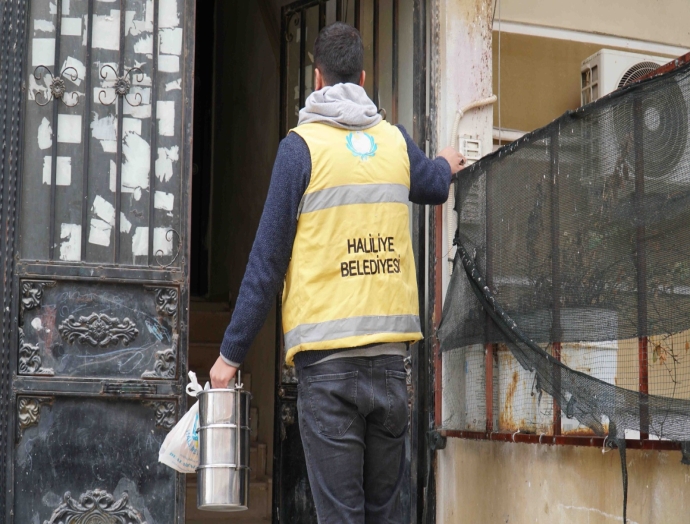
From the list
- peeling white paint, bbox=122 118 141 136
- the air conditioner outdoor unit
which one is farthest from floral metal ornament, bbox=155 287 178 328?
the air conditioner outdoor unit

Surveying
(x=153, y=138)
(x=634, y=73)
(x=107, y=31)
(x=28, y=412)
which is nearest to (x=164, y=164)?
(x=153, y=138)

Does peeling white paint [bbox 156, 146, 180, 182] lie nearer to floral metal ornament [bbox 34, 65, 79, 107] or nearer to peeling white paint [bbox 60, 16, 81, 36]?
floral metal ornament [bbox 34, 65, 79, 107]

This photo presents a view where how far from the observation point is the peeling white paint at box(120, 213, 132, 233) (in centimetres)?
425

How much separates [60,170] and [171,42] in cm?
80

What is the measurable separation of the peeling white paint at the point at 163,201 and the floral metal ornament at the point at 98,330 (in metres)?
0.54

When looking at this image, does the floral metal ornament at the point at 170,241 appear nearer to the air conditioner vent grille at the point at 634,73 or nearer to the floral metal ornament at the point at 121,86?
the floral metal ornament at the point at 121,86

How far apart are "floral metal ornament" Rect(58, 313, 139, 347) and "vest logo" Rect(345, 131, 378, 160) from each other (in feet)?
5.25

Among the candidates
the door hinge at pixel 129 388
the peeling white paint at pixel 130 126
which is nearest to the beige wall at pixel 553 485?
the door hinge at pixel 129 388

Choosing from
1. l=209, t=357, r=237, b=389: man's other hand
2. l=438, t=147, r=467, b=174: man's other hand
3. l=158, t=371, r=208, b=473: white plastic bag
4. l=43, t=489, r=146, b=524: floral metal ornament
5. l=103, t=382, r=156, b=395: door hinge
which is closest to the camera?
l=209, t=357, r=237, b=389: man's other hand

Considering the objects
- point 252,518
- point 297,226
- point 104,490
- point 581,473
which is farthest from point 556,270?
point 252,518

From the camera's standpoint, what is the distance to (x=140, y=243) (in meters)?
4.27

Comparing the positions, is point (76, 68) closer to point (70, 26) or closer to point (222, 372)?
point (70, 26)

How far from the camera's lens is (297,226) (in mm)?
3092

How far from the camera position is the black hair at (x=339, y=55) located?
3.16m
